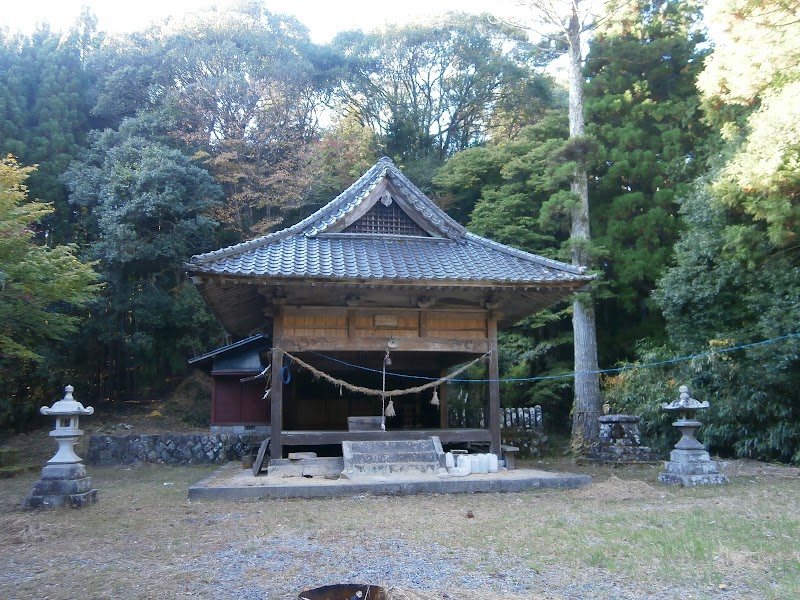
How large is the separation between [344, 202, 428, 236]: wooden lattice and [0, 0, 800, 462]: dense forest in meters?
4.07

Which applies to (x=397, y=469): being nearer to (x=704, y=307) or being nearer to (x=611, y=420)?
(x=611, y=420)

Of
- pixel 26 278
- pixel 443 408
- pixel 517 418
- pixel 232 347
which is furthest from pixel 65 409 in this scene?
pixel 517 418

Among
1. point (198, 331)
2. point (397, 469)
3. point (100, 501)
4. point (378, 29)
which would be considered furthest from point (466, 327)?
point (378, 29)

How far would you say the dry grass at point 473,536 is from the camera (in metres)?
4.85

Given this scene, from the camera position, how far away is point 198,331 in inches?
1013

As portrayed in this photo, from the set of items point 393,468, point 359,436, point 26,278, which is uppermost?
point 26,278

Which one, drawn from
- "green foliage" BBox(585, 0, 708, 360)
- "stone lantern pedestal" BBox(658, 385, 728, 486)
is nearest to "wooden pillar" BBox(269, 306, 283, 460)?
"stone lantern pedestal" BBox(658, 385, 728, 486)

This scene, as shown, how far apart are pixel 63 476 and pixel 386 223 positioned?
7147 millimetres

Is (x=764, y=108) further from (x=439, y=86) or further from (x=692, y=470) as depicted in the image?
(x=439, y=86)

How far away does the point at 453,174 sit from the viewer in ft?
80.5

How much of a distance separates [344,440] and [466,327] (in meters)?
3.08

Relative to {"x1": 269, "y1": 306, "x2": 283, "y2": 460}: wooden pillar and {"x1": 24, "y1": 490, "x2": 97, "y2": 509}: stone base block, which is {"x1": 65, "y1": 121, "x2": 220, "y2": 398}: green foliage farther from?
{"x1": 24, "y1": 490, "x2": 97, "y2": 509}: stone base block

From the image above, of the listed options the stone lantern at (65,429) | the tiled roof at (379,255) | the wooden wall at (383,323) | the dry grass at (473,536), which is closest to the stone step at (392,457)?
the dry grass at (473,536)

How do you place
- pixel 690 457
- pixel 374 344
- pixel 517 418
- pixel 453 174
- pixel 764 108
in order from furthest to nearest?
pixel 453 174 < pixel 517 418 < pixel 764 108 < pixel 374 344 < pixel 690 457
